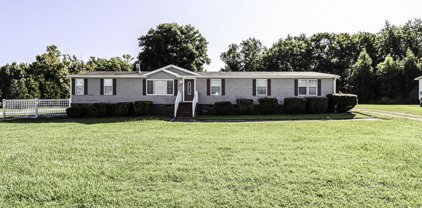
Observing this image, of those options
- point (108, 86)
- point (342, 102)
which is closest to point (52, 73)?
point (108, 86)

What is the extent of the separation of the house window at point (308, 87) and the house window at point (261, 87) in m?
2.51

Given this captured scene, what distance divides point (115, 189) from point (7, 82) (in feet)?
174

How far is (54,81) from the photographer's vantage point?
41.0m

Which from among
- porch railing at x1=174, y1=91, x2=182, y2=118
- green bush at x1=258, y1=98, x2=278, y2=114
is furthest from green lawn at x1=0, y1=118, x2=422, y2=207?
green bush at x1=258, y1=98, x2=278, y2=114

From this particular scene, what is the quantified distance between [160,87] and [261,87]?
286 inches

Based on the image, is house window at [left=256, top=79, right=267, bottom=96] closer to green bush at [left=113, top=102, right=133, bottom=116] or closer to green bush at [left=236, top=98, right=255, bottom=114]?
green bush at [left=236, top=98, right=255, bottom=114]

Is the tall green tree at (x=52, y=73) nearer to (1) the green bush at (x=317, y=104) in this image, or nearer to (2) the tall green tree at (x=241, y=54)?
(2) the tall green tree at (x=241, y=54)

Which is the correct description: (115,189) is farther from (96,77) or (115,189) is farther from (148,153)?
(96,77)

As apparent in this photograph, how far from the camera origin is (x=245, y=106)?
→ 67.5 feet

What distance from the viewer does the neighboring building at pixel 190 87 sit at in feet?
71.3

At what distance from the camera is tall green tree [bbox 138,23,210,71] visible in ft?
133

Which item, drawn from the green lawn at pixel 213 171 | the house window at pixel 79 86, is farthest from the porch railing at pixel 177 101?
the green lawn at pixel 213 171

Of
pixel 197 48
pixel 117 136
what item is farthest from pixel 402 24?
pixel 117 136

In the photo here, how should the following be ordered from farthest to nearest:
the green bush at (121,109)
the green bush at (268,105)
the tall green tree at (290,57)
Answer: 1. the tall green tree at (290,57)
2. the green bush at (268,105)
3. the green bush at (121,109)
